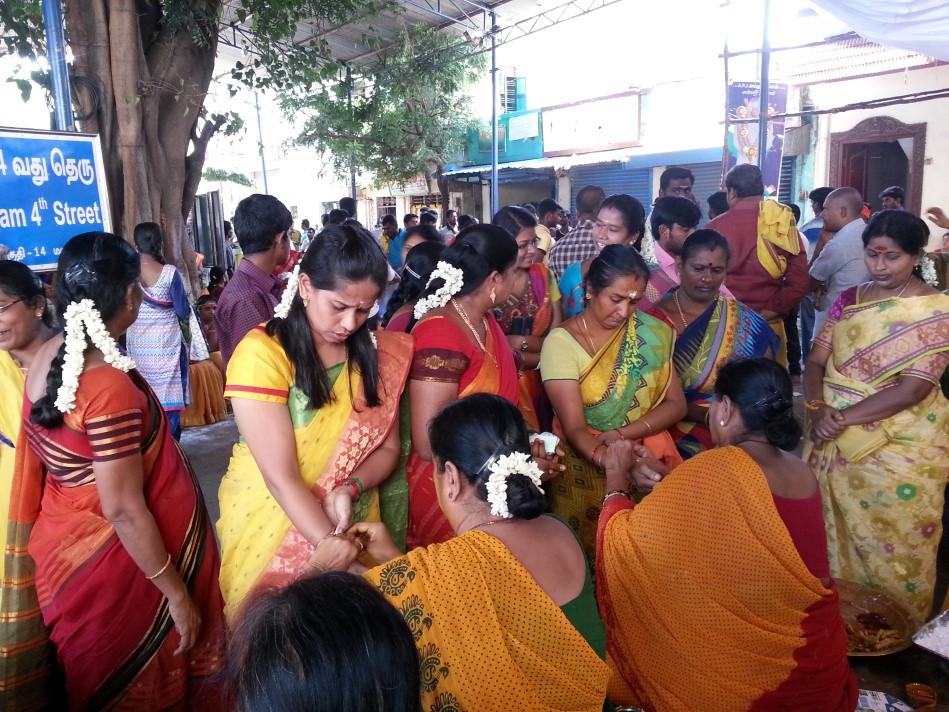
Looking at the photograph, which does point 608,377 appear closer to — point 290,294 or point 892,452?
point 892,452

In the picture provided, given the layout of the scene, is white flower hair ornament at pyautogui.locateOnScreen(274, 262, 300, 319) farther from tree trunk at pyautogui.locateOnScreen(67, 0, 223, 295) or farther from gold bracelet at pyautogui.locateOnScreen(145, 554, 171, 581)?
tree trunk at pyautogui.locateOnScreen(67, 0, 223, 295)

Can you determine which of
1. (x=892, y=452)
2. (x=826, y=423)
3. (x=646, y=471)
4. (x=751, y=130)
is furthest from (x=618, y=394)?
(x=751, y=130)

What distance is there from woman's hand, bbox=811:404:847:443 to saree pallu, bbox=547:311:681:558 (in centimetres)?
72

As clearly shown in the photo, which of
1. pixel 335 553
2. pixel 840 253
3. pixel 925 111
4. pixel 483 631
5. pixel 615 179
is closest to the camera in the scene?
pixel 483 631

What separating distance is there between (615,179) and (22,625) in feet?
53.0

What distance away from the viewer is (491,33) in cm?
1184

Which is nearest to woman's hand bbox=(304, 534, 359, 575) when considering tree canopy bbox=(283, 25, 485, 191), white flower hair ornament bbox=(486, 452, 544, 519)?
white flower hair ornament bbox=(486, 452, 544, 519)

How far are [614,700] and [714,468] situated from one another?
0.90 m

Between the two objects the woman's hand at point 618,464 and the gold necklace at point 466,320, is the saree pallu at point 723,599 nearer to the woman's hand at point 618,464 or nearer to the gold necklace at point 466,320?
the woman's hand at point 618,464

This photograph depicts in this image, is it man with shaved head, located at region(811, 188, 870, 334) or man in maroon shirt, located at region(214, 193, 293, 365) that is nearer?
man in maroon shirt, located at region(214, 193, 293, 365)

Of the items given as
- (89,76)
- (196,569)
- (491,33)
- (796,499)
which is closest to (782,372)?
(796,499)

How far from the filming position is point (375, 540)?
1.88m

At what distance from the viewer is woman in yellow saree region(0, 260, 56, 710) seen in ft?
6.84

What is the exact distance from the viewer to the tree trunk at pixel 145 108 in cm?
454
